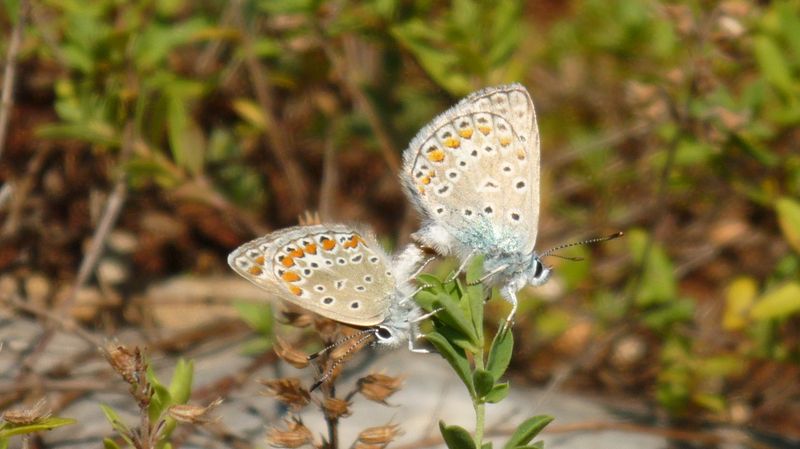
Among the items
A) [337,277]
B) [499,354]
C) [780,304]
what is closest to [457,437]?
[499,354]

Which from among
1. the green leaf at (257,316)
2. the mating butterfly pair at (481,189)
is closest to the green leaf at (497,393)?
the mating butterfly pair at (481,189)

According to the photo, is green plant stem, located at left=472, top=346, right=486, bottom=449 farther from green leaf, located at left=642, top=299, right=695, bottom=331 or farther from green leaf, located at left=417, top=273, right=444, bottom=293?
green leaf, located at left=642, top=299, right=695, bottom=331

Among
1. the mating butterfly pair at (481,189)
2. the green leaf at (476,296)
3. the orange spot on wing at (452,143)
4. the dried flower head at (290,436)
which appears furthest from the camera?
the orange spot on wing at (452,143)

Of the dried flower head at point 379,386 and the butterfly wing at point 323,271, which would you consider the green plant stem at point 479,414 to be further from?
the butterfly wing at point 323,271

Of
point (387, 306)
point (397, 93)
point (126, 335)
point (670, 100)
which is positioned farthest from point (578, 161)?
point (387, 306)

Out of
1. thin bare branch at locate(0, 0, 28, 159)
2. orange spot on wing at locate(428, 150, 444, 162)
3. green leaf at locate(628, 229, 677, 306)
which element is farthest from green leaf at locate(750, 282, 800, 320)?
thin bare branch at locate(0, 0, 28, 159)

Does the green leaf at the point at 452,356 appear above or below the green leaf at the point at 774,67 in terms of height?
below
